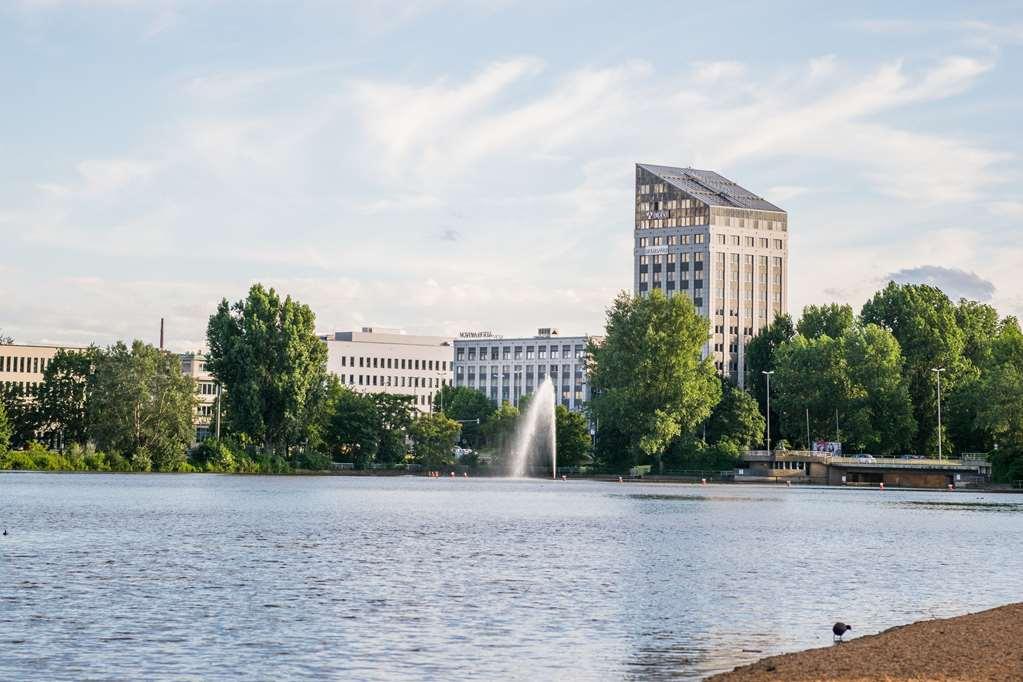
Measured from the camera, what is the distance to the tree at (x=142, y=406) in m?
152

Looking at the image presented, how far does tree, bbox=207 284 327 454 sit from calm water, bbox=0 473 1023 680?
65.6 metres

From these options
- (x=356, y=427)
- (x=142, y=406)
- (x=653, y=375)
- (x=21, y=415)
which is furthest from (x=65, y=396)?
(x=653, y=375)

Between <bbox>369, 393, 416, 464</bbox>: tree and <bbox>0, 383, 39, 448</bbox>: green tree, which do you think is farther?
<bbox>369, 393, 416, 464</bbox>: tree

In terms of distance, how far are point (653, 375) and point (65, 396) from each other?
7141 cm

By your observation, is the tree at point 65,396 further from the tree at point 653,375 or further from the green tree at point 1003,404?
the green tree at point 1003,404

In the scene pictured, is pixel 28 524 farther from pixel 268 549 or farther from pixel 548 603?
pixel 548 603

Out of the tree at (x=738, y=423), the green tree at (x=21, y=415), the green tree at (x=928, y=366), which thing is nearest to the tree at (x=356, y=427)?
the green tree at (x=21, y=415)

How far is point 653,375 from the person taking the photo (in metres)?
181

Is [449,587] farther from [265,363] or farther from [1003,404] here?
[1003,404]

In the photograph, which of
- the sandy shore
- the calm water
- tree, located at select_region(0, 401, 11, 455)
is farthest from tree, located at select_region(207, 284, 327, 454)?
the sandy shore

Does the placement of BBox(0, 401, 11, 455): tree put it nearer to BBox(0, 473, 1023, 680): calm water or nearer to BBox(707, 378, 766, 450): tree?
BBox(0, 473, 1023, 680): calm water

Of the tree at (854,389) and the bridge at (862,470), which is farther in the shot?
the tree at (854,389)

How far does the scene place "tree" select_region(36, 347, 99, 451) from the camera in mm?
183125

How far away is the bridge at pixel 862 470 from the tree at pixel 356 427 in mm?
45539
